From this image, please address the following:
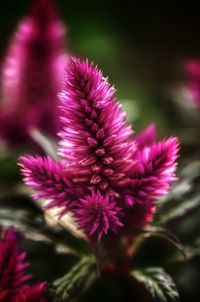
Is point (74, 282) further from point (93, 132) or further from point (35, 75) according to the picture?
point (35, 75)

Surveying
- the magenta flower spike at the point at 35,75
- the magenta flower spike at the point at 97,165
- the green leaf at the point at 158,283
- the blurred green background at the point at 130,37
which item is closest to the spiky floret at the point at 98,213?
the magenta flower spike at the point at 97,165

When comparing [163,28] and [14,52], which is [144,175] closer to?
[14,52]

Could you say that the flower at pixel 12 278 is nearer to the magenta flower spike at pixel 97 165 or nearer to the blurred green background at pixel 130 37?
the magenta flower spike at pixel 97 165

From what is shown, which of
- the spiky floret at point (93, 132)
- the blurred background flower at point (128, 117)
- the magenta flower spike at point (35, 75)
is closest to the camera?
the spiky floret at point (93, 132)

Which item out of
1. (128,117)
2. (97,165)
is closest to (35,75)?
(128,117)

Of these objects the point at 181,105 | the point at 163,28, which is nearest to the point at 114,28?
the point at 163,28

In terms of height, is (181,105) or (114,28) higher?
(114,28)
